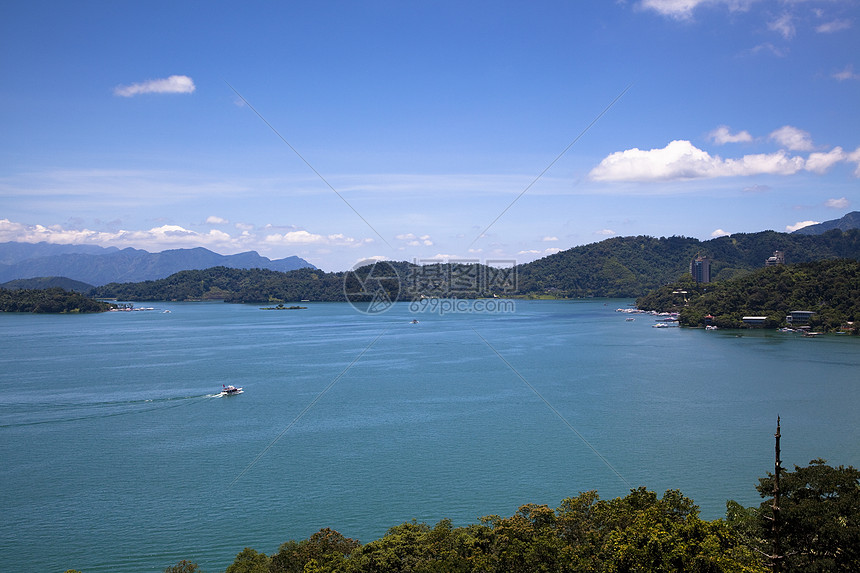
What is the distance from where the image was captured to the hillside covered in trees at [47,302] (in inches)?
Result: 3305

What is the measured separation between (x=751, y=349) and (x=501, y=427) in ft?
92.2

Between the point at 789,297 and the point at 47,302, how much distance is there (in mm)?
94845

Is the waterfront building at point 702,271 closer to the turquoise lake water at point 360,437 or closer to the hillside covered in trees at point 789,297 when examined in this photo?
the hillside covered in trees at point 789,297

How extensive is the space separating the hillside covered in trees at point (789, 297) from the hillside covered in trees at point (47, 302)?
8235 centimetres

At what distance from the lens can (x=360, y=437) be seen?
20.1m

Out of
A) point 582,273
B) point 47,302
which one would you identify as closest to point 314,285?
point 47,302

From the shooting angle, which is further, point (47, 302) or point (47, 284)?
point (47, 284)

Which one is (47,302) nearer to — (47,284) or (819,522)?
(47,284)

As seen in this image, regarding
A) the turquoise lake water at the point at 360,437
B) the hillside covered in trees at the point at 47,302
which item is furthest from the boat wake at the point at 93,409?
the hillside covered in trees at the point at 47,302

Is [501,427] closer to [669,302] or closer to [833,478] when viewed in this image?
[833,478]

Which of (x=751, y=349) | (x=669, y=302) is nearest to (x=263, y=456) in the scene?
(x=751, y=349)

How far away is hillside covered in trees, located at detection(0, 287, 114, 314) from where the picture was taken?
8394 centimetres

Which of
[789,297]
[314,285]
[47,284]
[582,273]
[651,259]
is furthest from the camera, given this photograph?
[47,284]

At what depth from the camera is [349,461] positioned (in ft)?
58.0
